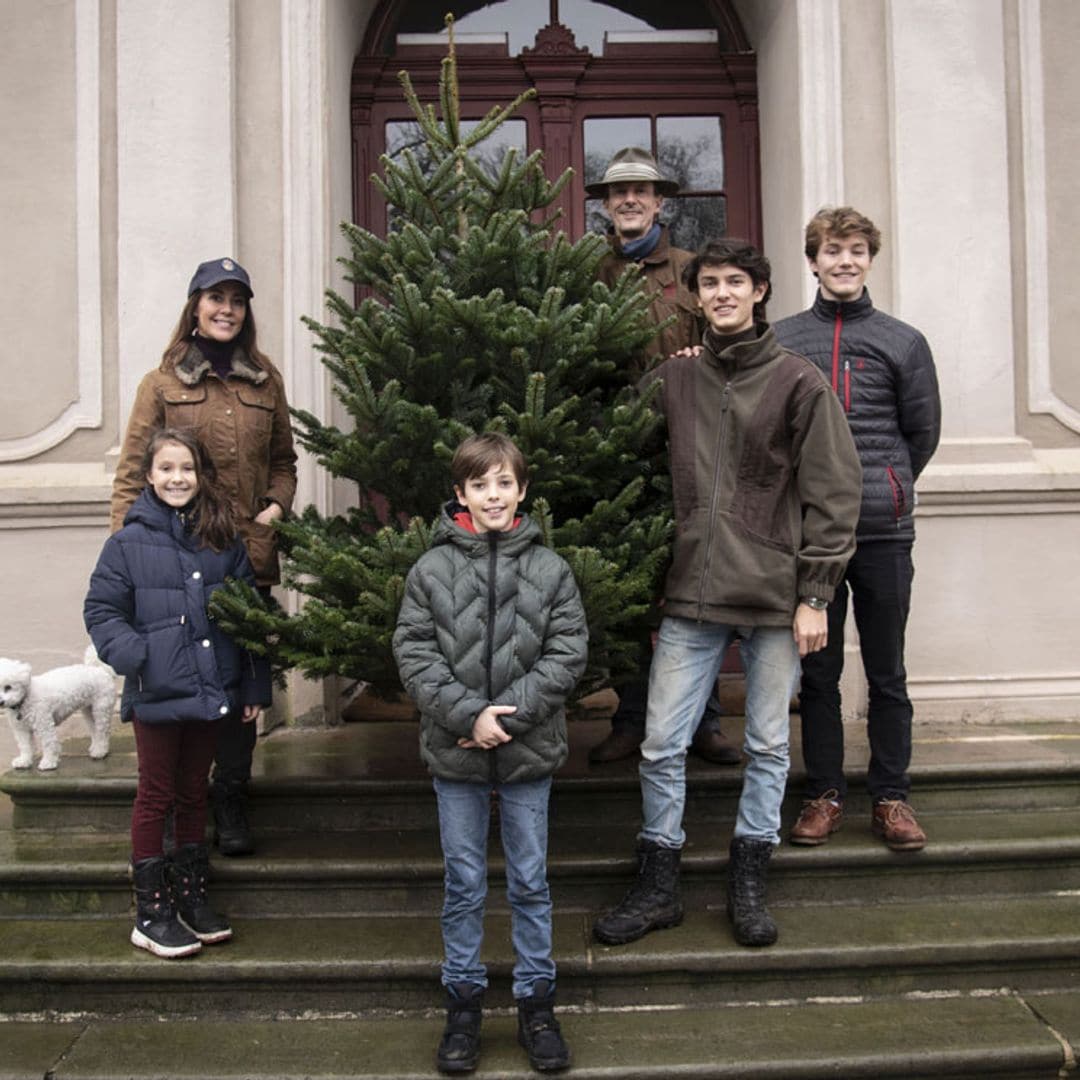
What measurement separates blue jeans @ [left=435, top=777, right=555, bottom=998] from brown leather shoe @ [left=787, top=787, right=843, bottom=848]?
114 centimetres

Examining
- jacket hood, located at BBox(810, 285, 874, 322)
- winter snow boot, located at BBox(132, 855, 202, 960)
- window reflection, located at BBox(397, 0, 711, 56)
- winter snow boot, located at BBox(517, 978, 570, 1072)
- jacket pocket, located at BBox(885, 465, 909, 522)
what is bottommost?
winter snow boot, located at BBox(517, 978, 570, 1072)

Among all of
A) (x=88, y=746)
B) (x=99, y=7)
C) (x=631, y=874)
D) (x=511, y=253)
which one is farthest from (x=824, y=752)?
(x=99, y=7)

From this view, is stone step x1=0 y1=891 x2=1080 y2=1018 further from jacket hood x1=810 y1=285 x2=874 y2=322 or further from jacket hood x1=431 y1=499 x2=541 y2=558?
jacket hood x1=810 y1=285 x2=874 y2=322

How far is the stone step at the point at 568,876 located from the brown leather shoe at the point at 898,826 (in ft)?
0.12

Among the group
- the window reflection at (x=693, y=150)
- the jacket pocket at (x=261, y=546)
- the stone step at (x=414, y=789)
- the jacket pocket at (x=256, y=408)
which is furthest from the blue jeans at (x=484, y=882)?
the window reflection at (x=693, y=150)

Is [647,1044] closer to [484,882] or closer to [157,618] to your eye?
[484,882]

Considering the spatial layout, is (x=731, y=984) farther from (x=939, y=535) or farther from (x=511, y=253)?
(x=939, y=535)

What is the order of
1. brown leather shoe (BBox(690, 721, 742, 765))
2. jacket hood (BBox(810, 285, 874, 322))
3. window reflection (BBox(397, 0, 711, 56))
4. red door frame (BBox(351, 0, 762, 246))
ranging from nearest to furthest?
jacket hood (BBox(810, 285, 874, 322)) < brown leather shoe (BBox(690, 721, 742, 765)) < red door frame (BBox(351, 0, 762, 246)) < window reflection (BBox(397, 0, 711, 56))

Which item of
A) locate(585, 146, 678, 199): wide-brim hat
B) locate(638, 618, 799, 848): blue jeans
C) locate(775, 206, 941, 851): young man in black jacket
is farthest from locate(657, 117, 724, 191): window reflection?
locate(638, 618, 799, 848): blue jeans

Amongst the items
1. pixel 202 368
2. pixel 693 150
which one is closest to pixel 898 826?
pixel 202 368

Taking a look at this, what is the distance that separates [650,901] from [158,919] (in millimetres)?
1473

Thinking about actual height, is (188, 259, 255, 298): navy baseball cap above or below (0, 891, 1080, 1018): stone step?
above

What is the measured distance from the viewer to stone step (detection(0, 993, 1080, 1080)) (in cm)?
296

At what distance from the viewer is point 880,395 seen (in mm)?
3676
